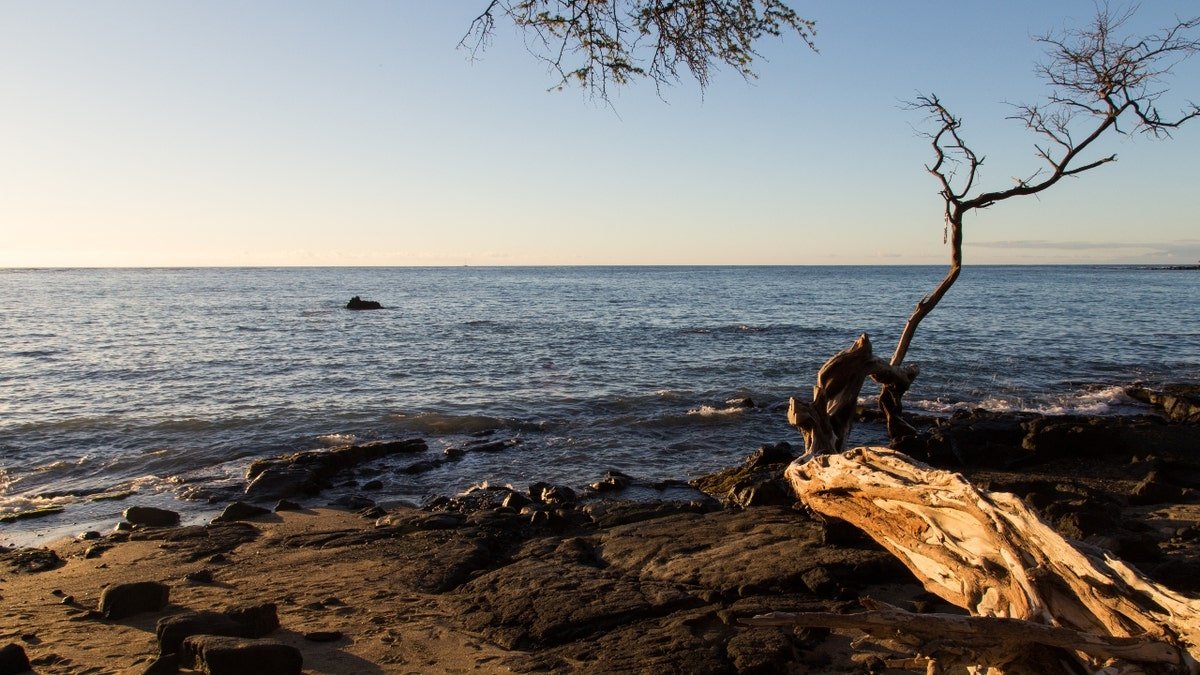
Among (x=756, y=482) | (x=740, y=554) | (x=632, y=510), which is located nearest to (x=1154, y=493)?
(x=756, y=482)

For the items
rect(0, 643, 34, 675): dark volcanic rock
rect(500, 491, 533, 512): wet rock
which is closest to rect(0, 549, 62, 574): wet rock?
rect(0, 643, 34, 675): dark volcanic rock

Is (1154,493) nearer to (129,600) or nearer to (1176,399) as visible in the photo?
(1176,399)

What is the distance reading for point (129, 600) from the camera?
24.3 feet

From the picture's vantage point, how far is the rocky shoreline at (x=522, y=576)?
6.16 metres

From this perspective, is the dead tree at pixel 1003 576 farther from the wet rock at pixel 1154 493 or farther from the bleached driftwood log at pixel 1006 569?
the wet rock at pixel 1154 493

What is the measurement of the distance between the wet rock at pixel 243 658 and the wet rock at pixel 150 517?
609 centimetres

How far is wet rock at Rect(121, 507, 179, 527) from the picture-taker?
11.2 m

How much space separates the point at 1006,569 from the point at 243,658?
529cm

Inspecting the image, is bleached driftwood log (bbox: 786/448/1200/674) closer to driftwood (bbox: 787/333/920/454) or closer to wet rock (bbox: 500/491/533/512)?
driftwood (bbox: 787/333/920/454)

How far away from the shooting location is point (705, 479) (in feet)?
43.2

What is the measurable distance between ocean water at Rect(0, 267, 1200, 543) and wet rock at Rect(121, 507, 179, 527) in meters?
0.64

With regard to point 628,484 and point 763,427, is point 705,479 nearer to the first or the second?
point 628,484

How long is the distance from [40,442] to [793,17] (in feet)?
54.9

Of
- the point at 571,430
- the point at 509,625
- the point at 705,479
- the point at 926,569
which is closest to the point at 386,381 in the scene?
the point at 571,430
